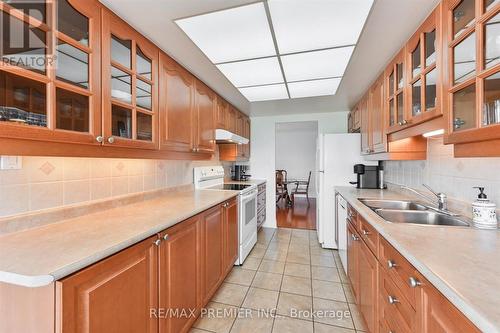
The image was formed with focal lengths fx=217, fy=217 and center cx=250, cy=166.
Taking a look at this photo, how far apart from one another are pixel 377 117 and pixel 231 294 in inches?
88.7

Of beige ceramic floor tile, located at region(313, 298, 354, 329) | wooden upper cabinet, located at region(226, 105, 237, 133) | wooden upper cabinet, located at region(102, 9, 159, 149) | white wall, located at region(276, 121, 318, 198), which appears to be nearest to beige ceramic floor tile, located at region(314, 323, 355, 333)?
beige ceramic floor tile, located at region(313, 298, 354, 329)

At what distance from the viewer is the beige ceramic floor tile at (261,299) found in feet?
6.11

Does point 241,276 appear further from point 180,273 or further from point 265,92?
point 265,92

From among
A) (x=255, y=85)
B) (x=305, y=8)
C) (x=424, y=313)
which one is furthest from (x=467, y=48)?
(x=255, y=85)

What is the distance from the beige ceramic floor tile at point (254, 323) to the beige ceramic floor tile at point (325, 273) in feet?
2.75

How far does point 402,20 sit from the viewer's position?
133cm

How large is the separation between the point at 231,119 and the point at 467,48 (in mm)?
2605

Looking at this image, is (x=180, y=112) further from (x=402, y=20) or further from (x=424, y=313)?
(x=424, y=313)

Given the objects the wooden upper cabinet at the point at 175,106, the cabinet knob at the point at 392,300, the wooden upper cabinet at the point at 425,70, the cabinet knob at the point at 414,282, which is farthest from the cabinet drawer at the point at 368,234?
the wooden upper cabinet at the point at 175,106

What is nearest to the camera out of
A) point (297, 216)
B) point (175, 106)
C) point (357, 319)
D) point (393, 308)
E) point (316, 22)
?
point (393, 308)

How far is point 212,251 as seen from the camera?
1.90m

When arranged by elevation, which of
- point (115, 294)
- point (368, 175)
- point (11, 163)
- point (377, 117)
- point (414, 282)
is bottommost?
point (115, 294)

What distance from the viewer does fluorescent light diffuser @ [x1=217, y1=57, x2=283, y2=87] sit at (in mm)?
1901

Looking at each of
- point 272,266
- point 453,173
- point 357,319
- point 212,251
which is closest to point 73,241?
point 212,251
